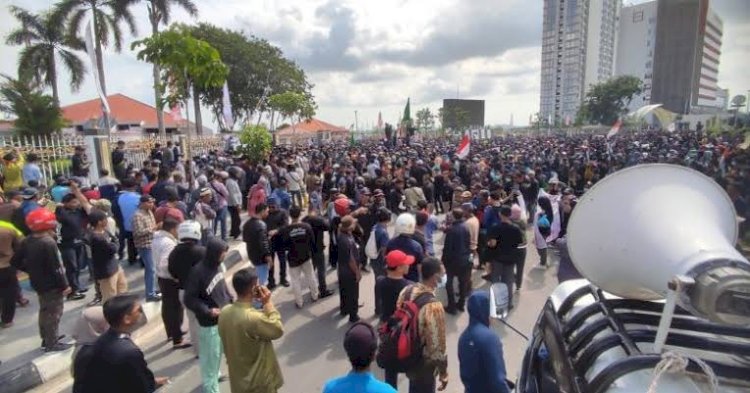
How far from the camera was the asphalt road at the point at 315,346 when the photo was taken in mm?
4750

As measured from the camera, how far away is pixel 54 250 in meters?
4.90

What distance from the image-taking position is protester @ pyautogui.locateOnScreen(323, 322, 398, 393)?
8.00ft

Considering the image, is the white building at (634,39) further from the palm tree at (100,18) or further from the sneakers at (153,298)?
the sneakers at (153,298)

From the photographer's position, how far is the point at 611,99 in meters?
72.0

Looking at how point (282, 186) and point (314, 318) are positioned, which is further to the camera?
point (282, 186)

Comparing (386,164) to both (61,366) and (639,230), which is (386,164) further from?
(639,230)

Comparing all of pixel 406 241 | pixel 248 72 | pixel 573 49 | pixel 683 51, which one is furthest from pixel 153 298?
pixel 573 49

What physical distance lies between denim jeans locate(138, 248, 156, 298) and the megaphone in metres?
5.86

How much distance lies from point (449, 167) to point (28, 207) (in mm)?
11056

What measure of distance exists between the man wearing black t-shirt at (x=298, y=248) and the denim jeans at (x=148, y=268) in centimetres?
182

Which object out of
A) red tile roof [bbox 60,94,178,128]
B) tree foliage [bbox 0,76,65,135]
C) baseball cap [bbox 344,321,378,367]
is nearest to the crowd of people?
baseball cap [bbox 344,321,378,367]

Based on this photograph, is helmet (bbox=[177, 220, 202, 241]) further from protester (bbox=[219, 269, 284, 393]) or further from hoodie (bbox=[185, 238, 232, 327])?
protester (bbox=[219, 269, 284, 393])

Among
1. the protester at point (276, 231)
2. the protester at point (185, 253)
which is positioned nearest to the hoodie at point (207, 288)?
the protester at point (185, 253)

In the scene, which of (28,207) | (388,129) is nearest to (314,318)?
(28,207)
